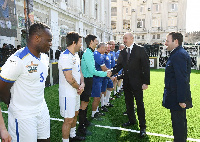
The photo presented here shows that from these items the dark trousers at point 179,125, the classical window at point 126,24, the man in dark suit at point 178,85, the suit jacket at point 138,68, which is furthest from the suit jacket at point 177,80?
the classical window at point 126,24

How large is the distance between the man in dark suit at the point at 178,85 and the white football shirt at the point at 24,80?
6.84 feet

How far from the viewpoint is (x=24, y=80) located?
2.02 meters

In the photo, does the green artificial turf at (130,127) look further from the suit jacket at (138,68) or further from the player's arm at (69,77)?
the player's arm at (69,77)

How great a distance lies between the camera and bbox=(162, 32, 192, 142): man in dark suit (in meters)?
2.81

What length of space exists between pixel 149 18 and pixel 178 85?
168 ft

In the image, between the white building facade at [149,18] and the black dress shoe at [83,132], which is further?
the white building facade at [149,18]

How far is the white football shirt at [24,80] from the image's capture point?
6.25 feet

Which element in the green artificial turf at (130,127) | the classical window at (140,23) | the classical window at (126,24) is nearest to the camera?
the green artificial turf at (130,127)

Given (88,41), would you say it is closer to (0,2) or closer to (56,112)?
(56,112)

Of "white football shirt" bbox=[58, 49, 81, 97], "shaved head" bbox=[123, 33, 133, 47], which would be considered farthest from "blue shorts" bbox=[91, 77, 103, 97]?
"white football shirt" bbox=[58, 49, 81, 97]

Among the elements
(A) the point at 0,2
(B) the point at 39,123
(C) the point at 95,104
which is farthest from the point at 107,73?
(A) the point at 0,2

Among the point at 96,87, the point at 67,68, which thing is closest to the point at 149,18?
the point at 96,87

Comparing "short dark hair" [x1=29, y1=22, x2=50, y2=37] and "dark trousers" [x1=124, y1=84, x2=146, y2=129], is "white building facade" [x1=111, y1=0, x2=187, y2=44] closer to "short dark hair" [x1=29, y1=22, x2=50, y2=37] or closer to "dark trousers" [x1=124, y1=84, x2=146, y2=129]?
"dark trousers" [x1=124, y1=84, x2=146, y2=129]

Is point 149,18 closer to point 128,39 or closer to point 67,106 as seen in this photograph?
point 128,39
